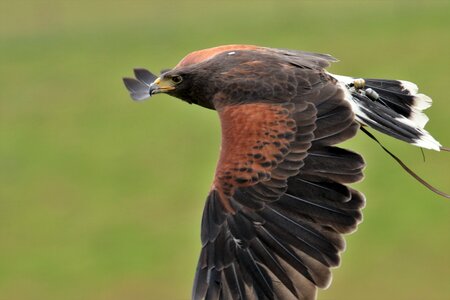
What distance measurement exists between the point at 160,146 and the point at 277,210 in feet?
68.4

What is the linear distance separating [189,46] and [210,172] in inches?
402

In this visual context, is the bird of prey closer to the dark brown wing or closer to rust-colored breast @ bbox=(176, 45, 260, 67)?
the dark brown wing

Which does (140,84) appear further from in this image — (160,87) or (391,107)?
(391,107)

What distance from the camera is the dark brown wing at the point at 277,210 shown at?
10875mm

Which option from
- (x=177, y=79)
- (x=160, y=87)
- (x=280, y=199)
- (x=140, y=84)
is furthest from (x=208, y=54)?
(x=280, y=199)

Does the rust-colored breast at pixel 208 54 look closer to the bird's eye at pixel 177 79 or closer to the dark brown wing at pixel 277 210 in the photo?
the bird's eye at pixel 177 79

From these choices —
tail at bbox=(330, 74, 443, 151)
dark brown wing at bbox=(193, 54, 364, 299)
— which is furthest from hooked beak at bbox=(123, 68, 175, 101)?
dark brown wing at bbox=(193, 54, 364, 299)

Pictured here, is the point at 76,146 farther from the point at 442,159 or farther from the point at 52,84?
the point at 442,159

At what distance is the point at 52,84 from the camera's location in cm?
3797

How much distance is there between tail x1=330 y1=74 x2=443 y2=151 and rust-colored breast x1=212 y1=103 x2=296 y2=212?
737 mm

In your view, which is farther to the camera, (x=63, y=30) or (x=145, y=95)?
(x=63, y=30)

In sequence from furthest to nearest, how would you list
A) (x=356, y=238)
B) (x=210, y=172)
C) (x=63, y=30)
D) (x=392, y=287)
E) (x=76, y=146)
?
(x=63, y=30), (x=76, y=146), (x=210, y=172), (x=356, y=238), (x=392, y=287)

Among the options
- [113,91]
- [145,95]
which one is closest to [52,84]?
[113,91]

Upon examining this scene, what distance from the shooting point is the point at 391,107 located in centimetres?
1282
